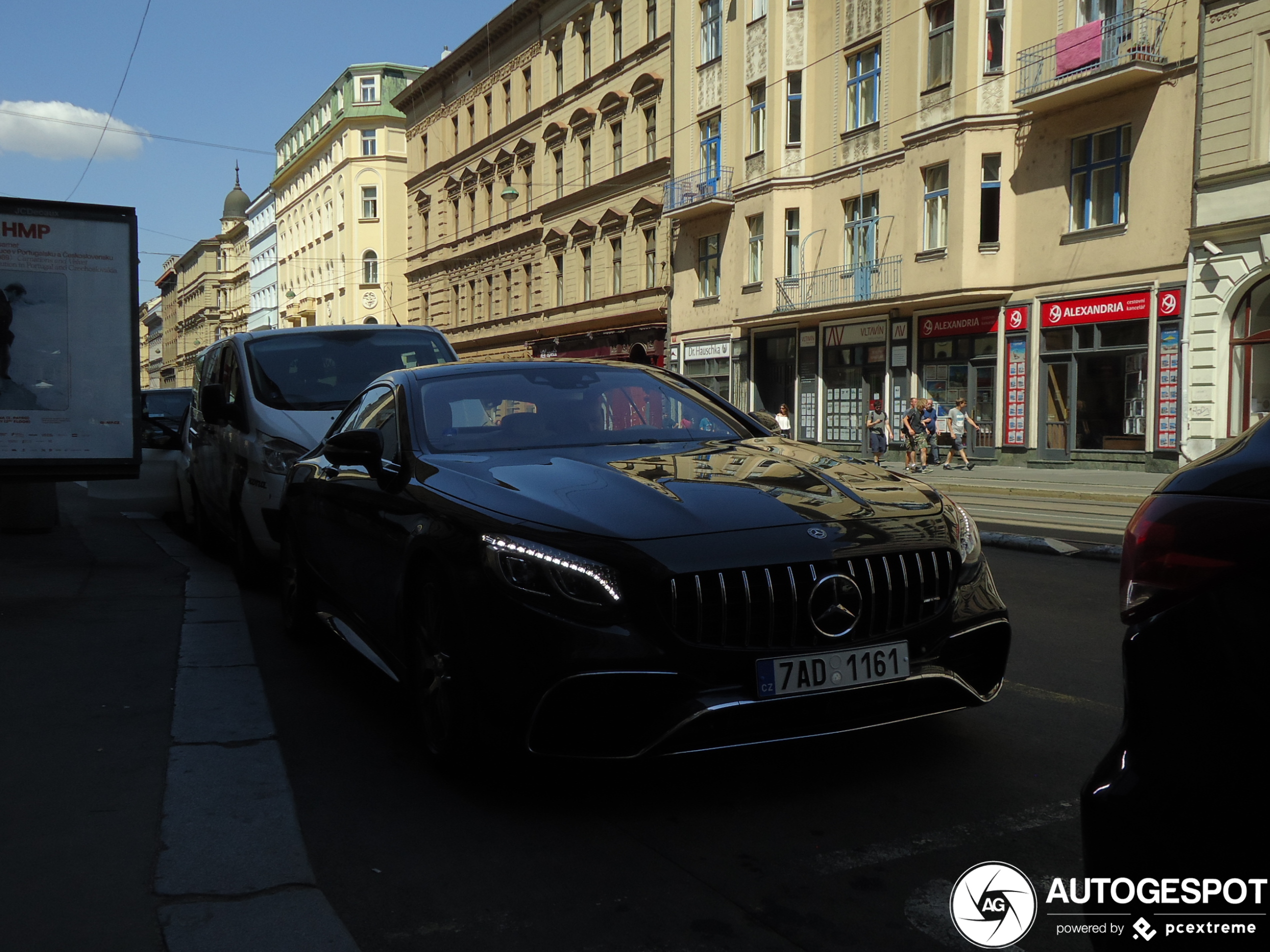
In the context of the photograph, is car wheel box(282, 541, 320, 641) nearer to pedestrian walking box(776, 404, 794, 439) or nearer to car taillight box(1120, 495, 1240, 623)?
car taillight box(1120, 495, 1240, 623)

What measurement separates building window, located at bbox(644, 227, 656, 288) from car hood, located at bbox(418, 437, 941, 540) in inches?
1309

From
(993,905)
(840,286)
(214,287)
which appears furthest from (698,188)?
(214,287)

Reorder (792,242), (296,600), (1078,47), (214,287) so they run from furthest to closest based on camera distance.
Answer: (214,287) < (792,242) < (1078,47) < (296,600)

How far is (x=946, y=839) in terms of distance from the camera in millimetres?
3430

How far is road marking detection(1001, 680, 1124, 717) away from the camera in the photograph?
15.8 ft

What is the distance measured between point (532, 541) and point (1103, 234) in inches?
869

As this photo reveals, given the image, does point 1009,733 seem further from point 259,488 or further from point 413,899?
point 259,488

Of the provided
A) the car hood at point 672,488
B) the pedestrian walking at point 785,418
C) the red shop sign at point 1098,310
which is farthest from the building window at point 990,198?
the car hood at point 672,488

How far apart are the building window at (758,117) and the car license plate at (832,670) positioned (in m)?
30.0

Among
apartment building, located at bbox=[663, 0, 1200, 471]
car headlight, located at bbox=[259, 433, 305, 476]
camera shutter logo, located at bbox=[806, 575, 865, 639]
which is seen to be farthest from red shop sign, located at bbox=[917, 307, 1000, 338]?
camera shutter logo, located at bbox=[806, 575, 865, 639]

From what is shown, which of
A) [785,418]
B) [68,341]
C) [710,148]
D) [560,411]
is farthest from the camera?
[710,148]

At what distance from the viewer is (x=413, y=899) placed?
10.3 feet

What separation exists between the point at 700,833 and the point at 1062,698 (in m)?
2.10

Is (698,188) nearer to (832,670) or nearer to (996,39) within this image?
(996,39)
